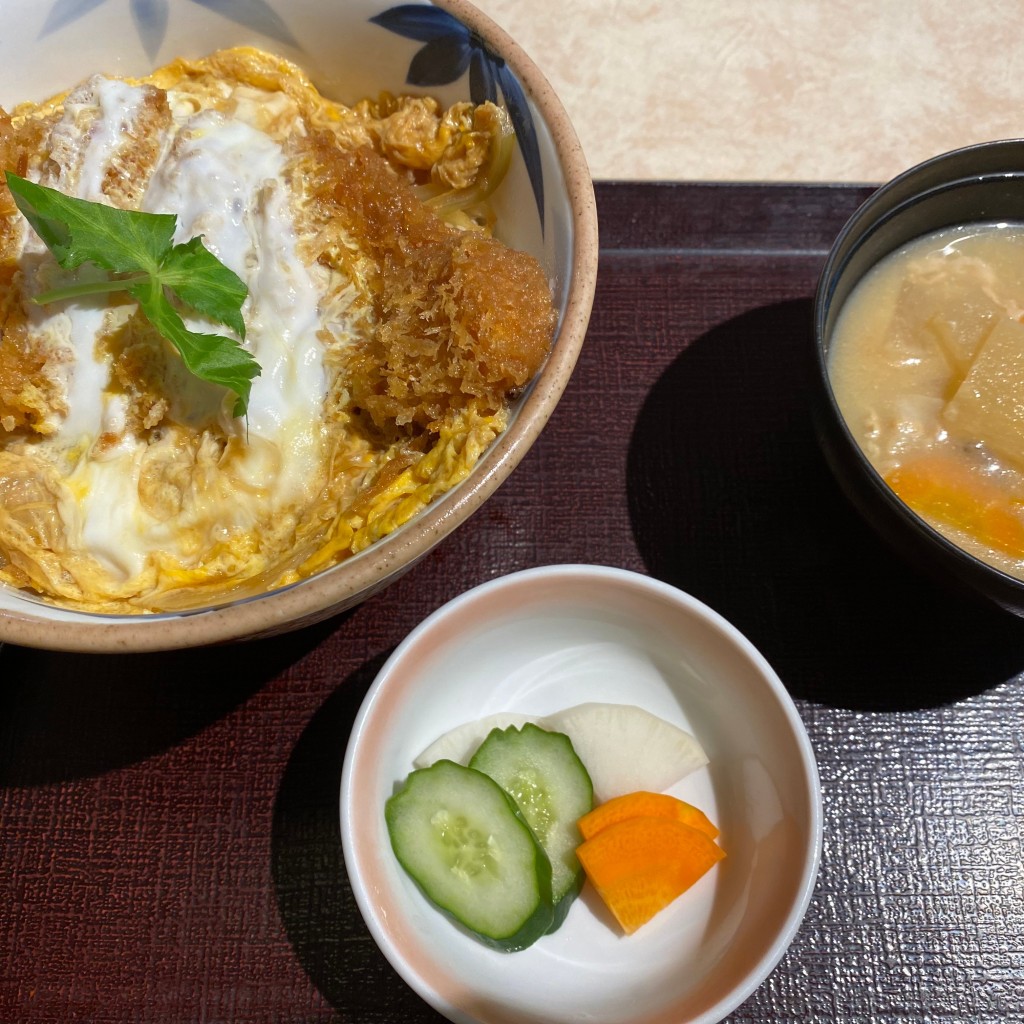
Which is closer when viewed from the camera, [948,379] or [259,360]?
[259,360]

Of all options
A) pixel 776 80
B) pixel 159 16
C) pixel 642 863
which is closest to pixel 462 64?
pixel 159 16

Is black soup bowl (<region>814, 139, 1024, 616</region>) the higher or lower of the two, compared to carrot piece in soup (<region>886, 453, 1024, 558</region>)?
higher

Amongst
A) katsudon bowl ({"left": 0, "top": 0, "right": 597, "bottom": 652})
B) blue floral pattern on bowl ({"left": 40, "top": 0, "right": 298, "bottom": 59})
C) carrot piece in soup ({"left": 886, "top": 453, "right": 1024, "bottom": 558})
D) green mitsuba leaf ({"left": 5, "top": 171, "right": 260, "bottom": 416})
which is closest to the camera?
katsudon bowl ({"left": 0, "top": 0, "right": 597, "bottom": 652})

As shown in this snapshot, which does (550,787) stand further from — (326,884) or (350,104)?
(350,104)

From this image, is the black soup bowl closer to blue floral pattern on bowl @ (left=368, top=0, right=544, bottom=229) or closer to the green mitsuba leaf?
blue floral pattern on bowl @ (left=368, top=0, right=544, bottom=229)

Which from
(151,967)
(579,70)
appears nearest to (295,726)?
(151,967)

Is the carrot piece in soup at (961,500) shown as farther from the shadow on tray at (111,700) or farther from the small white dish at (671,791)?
the shadow on tray at (111,700)

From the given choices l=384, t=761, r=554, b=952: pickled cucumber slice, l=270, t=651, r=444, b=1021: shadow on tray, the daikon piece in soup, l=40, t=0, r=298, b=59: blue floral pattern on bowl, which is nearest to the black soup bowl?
the daikon piece in soup
